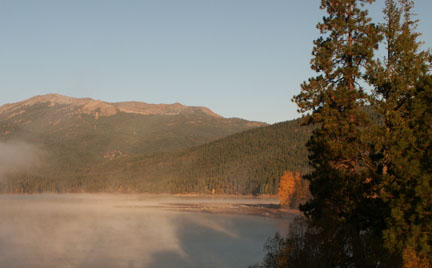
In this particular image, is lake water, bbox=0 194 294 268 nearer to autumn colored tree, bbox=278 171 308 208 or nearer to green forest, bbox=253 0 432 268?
autumn colored tree, bbox=278 171 308 208

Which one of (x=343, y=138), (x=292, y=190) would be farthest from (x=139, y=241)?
(x=292, y=190)

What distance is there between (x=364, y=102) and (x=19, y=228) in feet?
339

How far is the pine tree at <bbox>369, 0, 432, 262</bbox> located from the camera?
22.0 m

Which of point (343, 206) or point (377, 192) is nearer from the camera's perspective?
point (377, 192)

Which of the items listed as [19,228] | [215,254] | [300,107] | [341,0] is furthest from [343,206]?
[19,228]

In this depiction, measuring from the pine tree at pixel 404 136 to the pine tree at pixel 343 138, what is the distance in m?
1.18

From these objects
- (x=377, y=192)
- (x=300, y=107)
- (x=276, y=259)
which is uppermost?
(x=300, y=107)

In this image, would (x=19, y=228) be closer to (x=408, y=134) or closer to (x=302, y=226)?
(x=302, y=226)

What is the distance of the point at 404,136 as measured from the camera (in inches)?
925

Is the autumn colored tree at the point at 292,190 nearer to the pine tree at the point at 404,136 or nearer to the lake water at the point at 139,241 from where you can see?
the lake water at the point at 139,241

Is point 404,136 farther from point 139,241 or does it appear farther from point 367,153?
point 139,241

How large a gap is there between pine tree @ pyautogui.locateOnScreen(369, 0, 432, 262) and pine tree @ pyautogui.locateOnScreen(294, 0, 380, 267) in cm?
118

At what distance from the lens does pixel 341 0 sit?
2895 centimetres

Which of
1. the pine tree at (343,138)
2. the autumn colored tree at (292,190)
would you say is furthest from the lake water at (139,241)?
the pine tree at (343,138)
